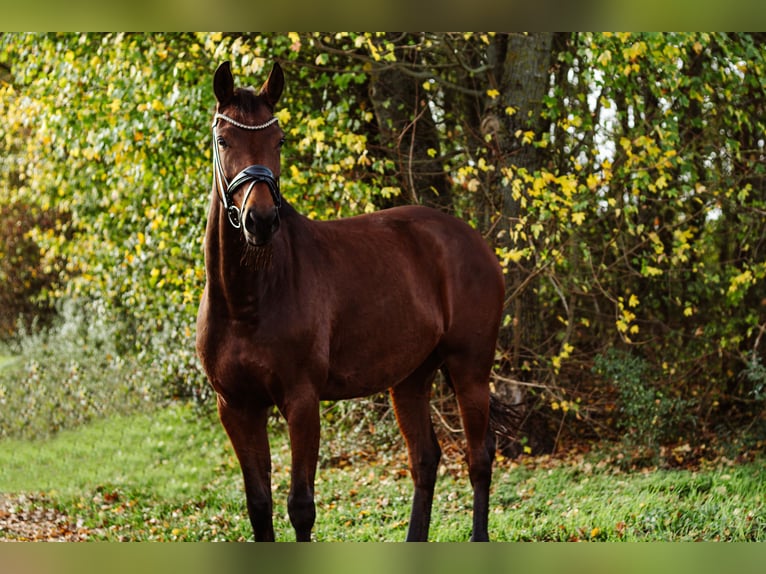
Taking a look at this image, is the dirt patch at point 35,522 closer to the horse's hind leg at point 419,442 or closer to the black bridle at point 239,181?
the horse's hind leg at point 419,442

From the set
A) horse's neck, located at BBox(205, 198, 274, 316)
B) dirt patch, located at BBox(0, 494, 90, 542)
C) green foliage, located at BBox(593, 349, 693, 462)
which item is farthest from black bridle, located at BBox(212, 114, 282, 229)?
green foliage, located at BBox(593, 349, 693, 462)

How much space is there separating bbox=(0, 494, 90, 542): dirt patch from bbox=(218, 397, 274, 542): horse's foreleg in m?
2.87

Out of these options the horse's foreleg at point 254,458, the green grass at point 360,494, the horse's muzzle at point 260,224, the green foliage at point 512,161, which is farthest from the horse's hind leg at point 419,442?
the green foliage at point 512,161

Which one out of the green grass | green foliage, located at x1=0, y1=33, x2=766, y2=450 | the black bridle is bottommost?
the green grass

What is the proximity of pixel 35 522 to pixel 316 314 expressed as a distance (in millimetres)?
4576

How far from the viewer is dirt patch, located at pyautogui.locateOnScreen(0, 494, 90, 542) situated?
259 inches

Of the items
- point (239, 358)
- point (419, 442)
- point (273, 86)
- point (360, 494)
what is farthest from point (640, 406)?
point (273, 86)

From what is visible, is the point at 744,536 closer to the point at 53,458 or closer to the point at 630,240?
the point at 630,240

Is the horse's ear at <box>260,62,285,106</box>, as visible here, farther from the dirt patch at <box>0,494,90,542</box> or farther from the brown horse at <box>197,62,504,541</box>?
the dirt patch at <box>0,494,90,542</box>

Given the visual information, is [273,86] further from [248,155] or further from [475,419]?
[475,419]

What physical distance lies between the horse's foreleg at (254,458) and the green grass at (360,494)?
68.9 inches

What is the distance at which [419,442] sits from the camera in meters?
4.82

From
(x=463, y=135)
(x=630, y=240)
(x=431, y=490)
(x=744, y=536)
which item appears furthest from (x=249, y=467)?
(x=630, y=240)

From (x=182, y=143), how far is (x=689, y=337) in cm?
537
